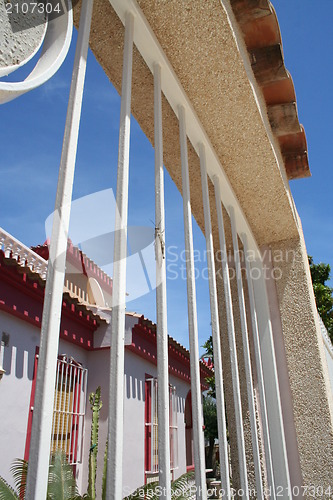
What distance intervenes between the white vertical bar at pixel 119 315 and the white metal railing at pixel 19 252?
3.96 m

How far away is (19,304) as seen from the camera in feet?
14.6

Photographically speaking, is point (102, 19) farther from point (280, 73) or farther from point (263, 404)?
point (263, 404)

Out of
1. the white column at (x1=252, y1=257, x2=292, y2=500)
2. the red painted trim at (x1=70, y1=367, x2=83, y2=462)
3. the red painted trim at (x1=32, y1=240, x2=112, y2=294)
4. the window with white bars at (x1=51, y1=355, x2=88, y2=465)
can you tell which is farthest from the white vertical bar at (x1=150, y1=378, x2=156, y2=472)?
the white column at (x1=252, y1=257, x2=292, y2=500)

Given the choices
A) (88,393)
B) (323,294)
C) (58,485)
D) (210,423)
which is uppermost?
(323,294)

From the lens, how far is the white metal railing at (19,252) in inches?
189

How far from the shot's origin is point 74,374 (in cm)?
546

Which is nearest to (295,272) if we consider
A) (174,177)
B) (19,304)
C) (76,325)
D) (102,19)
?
(174,177)

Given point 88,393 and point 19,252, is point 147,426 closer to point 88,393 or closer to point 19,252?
point 88,393

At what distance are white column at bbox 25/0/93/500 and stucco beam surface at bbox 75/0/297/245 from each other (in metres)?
0.41

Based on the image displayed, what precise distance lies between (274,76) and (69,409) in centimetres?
469

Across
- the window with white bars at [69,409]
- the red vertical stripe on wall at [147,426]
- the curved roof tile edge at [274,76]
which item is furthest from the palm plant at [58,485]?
the red vertical stripe on wall at [147,426]

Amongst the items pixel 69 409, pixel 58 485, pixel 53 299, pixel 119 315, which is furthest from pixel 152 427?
pixel 53 299

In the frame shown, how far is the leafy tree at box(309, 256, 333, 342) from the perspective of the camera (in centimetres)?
1082

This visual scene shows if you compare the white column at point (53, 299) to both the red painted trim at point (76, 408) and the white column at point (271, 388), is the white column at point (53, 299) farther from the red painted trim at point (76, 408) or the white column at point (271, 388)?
the red painted trim at point (76, 408)
